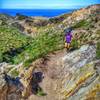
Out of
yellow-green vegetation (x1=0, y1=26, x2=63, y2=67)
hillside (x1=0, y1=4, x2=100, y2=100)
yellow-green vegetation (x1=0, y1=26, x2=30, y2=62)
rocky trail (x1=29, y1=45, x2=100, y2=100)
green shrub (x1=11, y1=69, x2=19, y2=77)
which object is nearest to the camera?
rocky trail (x1=29, y1=45, x2=100, y2=100)

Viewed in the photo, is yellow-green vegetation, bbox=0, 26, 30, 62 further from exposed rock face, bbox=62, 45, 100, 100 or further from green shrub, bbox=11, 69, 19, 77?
exposed rock face, bbox=62, 45, 100, 100

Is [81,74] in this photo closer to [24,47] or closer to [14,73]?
[14,73]

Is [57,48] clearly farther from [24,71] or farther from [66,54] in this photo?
[24,71]

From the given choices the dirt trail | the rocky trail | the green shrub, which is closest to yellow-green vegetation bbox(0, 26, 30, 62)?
the green shrub

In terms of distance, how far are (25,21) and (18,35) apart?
23.6 m

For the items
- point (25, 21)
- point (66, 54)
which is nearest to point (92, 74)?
point (66, 54)

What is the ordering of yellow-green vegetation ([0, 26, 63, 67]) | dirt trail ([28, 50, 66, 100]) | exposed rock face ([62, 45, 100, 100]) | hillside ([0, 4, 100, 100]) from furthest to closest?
yellow-green vegetation ([0, 26, 63, 67]), dirt trail ([28, 50, 66, 100]), hillside ([0, 4, 100, 100]), exposed rock face ([62, 45, 100, 100])

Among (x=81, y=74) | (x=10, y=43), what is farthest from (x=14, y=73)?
(x=10, y=43)

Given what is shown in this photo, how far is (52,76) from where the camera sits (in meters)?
41.5

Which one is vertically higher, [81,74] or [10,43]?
[81,74]

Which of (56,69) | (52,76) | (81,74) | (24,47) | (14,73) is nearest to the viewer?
(81,74)

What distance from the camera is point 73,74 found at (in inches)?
1561

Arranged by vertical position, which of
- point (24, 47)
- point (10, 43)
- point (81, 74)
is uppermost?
point (81, 74)

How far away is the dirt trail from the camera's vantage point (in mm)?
38131
